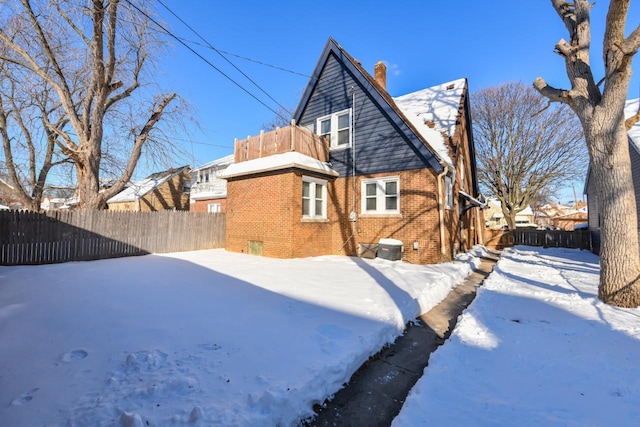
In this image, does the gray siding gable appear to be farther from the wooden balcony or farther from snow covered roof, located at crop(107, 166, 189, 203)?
snow covered roof, located at crop(107, 166, 189, 203)

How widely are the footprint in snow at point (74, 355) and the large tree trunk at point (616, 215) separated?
889 centimetres

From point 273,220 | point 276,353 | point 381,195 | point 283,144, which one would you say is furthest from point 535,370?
point 283,144

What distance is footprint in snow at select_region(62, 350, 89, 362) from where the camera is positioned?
118 inches

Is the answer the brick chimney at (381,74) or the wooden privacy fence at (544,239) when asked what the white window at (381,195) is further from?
the wooden privacy fence at (544,239)

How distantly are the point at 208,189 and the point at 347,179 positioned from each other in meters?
17.1

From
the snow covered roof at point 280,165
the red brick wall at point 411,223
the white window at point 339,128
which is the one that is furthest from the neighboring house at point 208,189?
the red brick wall at point 411,223

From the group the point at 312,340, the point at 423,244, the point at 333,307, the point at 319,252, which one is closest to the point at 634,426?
the point at 312,340

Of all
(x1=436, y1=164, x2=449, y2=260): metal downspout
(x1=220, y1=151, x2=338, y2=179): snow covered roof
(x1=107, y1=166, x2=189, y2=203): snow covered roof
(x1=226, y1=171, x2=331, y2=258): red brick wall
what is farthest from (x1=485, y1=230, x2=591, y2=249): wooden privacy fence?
(x1=107, y1=166, x2=189, y2=203): snow covered roof

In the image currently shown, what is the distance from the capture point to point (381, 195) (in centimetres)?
1129

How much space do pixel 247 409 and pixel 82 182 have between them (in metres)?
14.2

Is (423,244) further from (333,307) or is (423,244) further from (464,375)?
(464,375)

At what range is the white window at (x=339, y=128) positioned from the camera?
1238 centimetres

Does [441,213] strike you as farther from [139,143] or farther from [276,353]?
[139,143]

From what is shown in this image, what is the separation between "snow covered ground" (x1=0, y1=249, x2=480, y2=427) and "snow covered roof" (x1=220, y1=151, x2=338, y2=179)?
4849 mm
